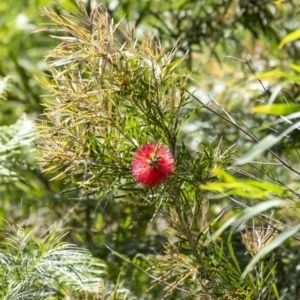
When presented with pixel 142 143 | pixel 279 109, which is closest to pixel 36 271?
pixel 142 143

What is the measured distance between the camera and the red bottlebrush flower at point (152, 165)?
618mm

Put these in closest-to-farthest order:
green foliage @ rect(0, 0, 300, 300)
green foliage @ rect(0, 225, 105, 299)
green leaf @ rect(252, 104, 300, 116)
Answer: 1. green leaf @ rect(252, 104, 300, 116)
2. green foliage @ rect(0, 0, 300, 300)
3. green foliage @ rect(0, 225, 105, 299)

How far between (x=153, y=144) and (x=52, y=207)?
0.73 meters

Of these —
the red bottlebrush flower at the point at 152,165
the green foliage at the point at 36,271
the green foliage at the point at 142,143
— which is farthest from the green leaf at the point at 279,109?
the green foliage at the point at 36,271

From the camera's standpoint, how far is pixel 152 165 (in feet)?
2.03

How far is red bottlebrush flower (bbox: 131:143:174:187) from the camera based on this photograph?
62 cm

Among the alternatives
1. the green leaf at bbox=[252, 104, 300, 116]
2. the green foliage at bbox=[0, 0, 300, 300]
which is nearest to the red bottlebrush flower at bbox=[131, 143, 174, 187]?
the green foliage at bbox=[0, 0, 300, 300]

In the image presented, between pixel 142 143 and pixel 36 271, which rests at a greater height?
pixel 142 143

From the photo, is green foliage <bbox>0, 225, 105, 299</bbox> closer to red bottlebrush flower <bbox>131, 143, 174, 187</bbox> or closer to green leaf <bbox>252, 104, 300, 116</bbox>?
red bottlebrush flower <bbox>131, 143, 174, 187</bbox>

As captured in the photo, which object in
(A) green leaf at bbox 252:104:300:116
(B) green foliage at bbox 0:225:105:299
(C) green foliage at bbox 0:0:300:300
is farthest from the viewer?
(B) green foliage at bbox 0:225:105:299

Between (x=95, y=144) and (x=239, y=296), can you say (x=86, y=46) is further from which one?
(x=239, y=296)

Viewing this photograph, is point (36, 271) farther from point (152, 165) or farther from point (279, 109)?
point (279, 109)

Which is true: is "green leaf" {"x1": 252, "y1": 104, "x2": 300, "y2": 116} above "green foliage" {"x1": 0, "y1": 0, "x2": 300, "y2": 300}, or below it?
above

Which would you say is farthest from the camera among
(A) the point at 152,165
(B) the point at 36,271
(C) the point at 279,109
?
(B) the point at 36,271
